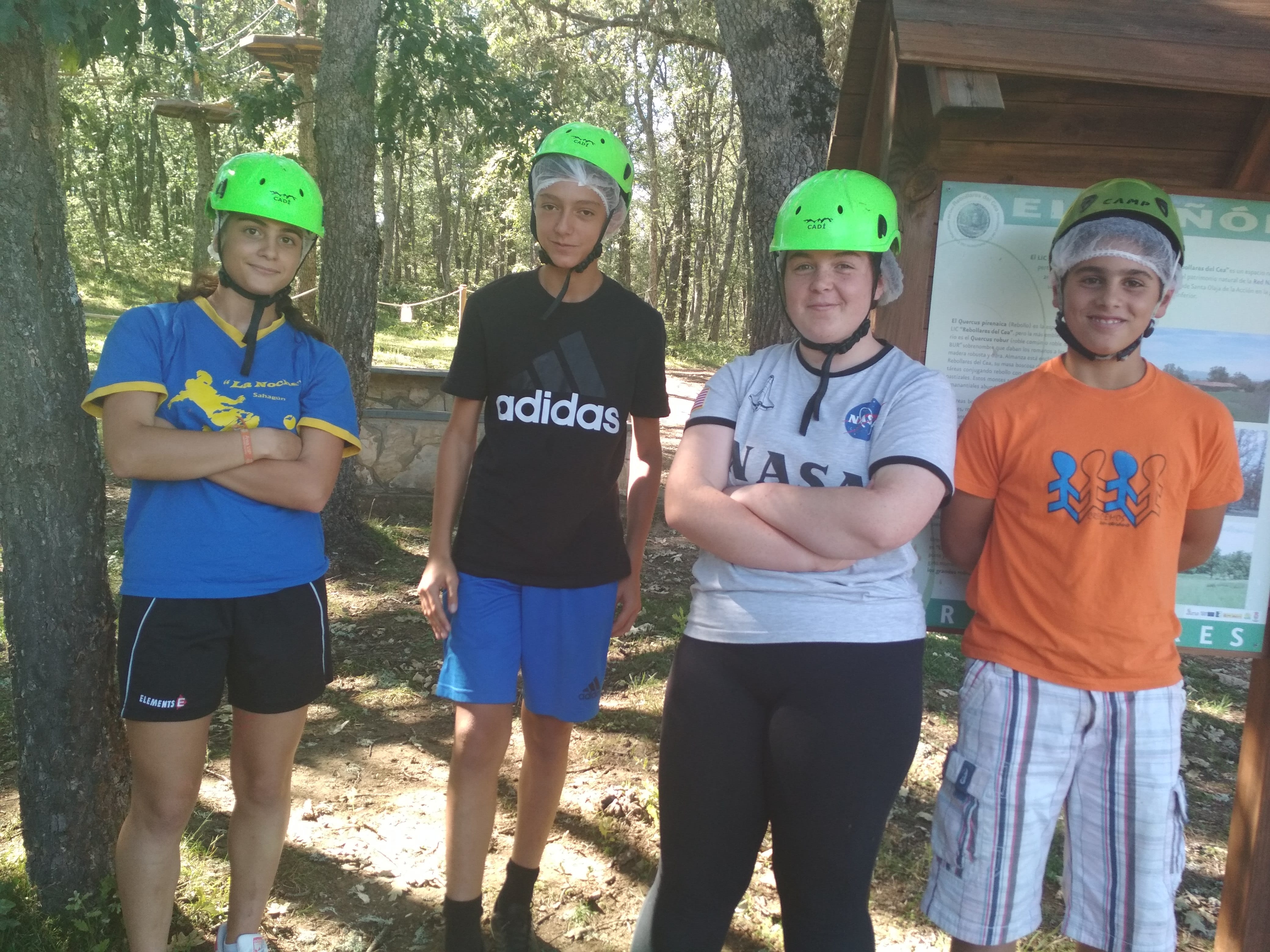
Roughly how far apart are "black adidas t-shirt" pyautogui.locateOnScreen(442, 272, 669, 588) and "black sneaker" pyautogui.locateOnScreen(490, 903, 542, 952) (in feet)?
3.21

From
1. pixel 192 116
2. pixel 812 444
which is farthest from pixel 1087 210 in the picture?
pixel 192 116

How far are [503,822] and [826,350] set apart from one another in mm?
2324

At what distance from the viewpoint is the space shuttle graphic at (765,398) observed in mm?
2133

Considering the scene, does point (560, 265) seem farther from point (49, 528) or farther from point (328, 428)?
point (49, 528)

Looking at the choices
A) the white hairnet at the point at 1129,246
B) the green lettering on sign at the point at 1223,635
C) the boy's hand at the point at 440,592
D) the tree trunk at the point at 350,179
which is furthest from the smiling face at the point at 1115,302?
the tree trunk at the point at 350,179

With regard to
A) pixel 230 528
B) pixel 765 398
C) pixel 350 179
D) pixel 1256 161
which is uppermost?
pixel 350 179

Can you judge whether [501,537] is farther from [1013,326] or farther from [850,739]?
[1013,326]

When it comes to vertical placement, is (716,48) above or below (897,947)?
above

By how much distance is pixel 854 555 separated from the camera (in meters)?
1.91

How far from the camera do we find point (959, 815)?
Result: 2182 mm

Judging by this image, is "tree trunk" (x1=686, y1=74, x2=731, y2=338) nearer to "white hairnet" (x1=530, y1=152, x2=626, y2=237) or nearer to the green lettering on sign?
"white hairnet" (x1=530, y1=152, x2=626, y2=237)

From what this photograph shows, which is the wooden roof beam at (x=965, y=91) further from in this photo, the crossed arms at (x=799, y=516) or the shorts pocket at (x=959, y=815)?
the shorts pocket at (x=959, y=815)

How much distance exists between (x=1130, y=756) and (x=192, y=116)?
14.5 metres

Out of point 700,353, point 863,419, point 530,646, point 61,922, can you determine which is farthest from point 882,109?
point 700,353
